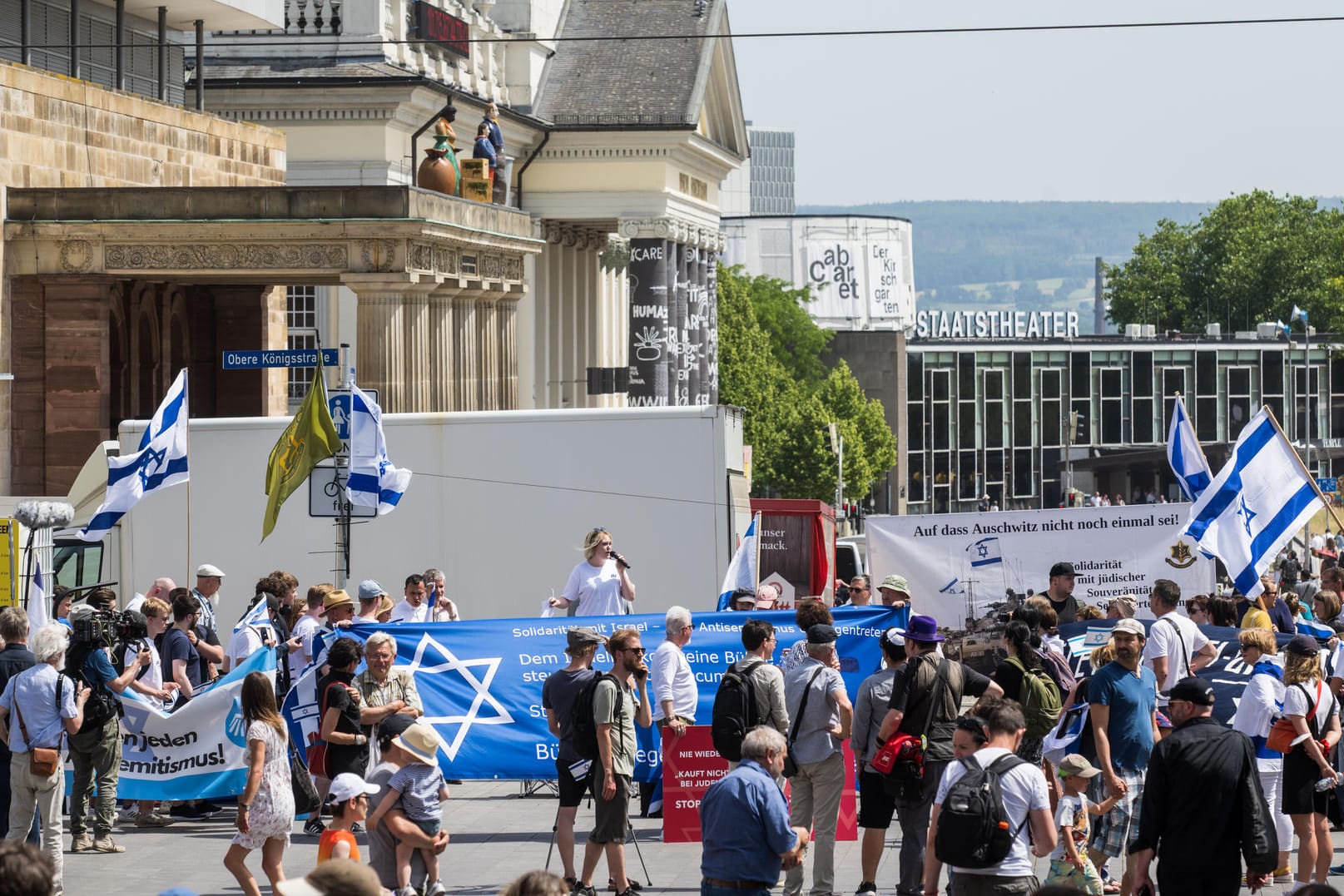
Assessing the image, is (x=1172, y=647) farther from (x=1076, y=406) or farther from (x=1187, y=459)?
(x=1076, y=406)

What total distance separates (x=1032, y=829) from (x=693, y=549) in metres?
10.2

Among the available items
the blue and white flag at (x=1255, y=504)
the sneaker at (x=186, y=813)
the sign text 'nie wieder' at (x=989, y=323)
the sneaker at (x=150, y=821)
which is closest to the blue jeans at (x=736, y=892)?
the sneaker at (x=150, y=821)

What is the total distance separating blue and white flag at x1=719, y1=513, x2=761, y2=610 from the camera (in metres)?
18.8

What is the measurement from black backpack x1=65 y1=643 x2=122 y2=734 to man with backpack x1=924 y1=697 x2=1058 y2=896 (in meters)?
6.06

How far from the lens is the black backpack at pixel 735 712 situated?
39.9 feet

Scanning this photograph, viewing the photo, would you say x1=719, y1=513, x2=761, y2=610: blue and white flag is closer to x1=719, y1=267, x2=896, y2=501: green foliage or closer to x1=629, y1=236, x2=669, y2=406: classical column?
x1=629, y1=236, x2=669, y2=406: classical column

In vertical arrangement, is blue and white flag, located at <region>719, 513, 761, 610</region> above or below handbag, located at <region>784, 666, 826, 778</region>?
above

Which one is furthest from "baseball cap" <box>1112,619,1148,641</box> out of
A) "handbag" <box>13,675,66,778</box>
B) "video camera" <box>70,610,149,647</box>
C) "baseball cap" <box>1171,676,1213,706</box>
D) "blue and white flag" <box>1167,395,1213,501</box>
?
"blue and white flag" <box>1167,395,1213,501</box>

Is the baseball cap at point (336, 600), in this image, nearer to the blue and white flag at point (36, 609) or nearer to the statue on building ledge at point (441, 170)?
the blue and white flag at point (36, 609)

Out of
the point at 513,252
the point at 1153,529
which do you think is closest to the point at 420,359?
the point at 513,252

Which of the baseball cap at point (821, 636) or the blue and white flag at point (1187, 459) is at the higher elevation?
the blue and white flag at point (1187, 459)

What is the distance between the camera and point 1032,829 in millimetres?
9828

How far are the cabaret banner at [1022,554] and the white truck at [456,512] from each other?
162 centimetres

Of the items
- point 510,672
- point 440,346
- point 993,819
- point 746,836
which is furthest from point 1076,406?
point 746,836
